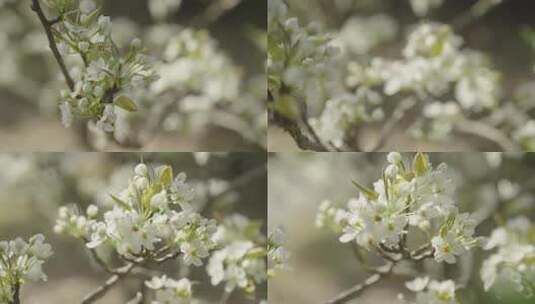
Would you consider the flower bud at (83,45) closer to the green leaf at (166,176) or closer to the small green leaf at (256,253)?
the green leaf at (166,176)

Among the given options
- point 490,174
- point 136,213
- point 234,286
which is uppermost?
point 490,174

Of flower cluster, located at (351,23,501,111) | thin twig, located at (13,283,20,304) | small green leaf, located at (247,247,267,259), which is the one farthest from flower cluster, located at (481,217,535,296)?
thin twig, located at (13,283,20,304)

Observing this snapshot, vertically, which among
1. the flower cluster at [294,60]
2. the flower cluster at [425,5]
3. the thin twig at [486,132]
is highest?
the flower cluster at [425,5]

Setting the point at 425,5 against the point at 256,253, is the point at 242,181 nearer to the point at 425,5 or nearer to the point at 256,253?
the point at 256,253

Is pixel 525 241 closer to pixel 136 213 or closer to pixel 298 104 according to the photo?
pixel 298 104

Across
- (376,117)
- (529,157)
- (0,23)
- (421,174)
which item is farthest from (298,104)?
(0,23)

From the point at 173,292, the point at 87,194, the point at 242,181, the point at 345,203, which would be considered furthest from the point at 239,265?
the point at 87,194

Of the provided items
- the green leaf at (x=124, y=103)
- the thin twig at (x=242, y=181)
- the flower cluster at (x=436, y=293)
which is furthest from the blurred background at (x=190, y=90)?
the flower cluster at (x=436, y=293)
